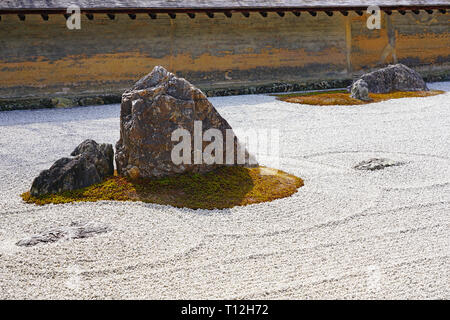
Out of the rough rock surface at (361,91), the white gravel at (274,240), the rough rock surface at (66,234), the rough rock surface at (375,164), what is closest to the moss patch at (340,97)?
the rough rock surface at (361,91)

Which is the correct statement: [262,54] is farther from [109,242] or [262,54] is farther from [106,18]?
[109,242]

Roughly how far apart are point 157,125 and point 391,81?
30.5ft

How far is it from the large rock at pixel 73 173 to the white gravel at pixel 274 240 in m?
0.35

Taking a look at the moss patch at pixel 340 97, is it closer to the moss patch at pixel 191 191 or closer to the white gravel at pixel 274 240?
the white gravel at pixel 274 240

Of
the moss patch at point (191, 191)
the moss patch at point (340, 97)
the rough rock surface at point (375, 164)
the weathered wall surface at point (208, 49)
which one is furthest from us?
the weathered wall surface at point (208, 49)

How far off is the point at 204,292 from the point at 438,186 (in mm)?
3501

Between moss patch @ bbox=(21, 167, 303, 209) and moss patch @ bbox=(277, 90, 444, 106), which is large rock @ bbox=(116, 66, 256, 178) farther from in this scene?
moss patch @ bbox=(277, 90, 444, 106)

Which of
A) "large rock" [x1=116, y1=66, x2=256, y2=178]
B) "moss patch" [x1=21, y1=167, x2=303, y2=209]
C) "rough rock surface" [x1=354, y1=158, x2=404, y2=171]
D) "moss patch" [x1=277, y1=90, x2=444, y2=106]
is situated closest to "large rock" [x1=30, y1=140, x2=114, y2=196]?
"moss patch" [x1=21, y1=167, x2=303, y2=209]

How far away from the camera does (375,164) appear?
22.4 ft

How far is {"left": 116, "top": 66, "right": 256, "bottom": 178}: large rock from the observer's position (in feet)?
19.5

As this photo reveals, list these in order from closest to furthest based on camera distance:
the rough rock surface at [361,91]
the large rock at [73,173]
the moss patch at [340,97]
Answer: the large rock at [73,173] → the moss patch at [340,97] → the rough rock surface at [361,91]

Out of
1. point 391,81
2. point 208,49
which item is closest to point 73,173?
point 208,49

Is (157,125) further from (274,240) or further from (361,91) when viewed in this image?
(361,91)

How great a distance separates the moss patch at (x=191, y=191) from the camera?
565 centimetres
